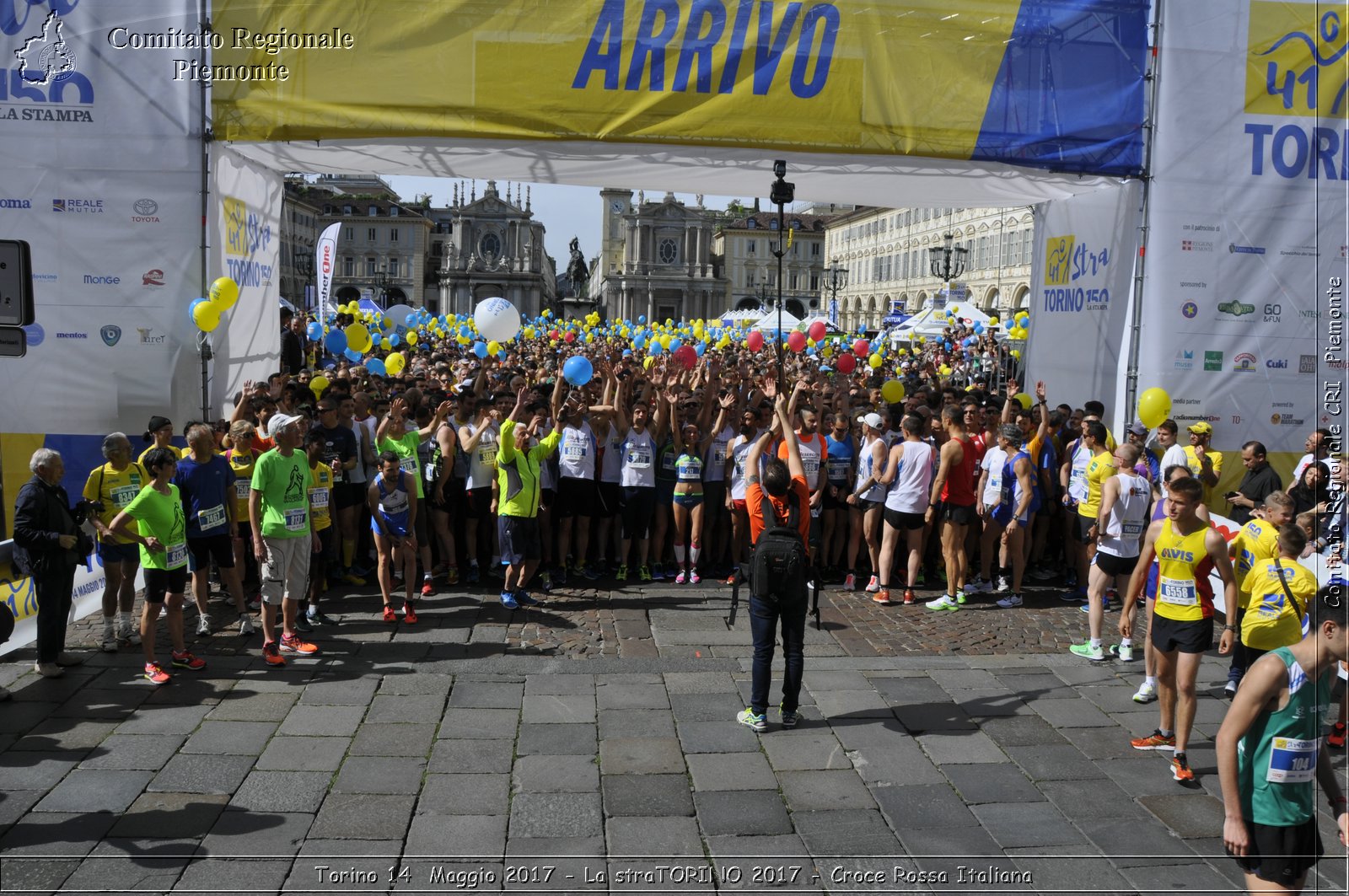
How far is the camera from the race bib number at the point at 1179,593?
5129 millimetres

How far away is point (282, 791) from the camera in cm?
470

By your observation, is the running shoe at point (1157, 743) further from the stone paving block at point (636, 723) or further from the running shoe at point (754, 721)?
the stone paving block at point (636, 723)

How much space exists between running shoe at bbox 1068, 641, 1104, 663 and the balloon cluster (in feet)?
25.8

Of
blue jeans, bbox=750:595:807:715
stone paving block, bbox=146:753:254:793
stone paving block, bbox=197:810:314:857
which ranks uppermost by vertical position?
blue jeans, bbox=750:595:807:715

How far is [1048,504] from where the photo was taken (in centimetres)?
934

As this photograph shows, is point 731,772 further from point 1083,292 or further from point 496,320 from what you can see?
point 496,320

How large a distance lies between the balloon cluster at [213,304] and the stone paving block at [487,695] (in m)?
4.53

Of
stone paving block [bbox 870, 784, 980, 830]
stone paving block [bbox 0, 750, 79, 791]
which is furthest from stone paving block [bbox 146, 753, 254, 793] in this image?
stone paving block [bbox 870, 784, 980, 830]

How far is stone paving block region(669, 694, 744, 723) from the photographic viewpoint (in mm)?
5797

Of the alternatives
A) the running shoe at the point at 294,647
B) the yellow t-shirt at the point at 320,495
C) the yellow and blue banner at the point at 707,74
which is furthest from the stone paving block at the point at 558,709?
the yellow and blue banner at the point at 707,74

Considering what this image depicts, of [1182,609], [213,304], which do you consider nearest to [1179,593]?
[1182,609]

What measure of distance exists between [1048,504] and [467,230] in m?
102

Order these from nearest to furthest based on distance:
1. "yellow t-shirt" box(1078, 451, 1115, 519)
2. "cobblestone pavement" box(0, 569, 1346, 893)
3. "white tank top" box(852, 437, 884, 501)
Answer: "cobblestone pavement" box(0, 569, 1346, 893)
"yellow t-shirt" box(1078, 451, 1115, 519)
"white tank top" box(852, 437, 884, 501)

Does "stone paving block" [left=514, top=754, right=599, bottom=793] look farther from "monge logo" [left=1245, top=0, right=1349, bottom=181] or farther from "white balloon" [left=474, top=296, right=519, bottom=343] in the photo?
"white balloon" [left=474, top=296, right=519, bottom=343]
